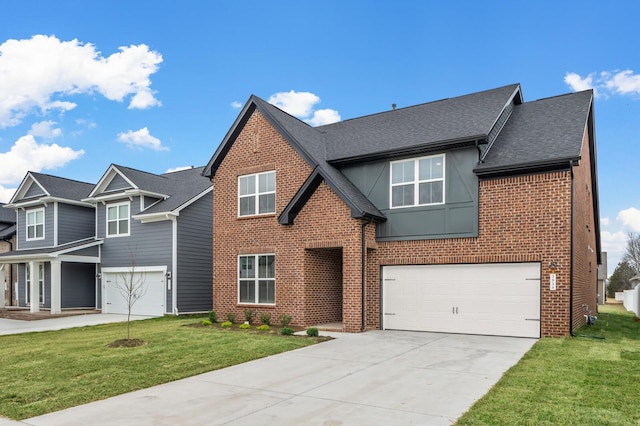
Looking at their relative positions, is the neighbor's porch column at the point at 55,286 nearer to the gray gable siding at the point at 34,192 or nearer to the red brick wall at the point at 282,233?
the gray gable siding at the point at 34,192

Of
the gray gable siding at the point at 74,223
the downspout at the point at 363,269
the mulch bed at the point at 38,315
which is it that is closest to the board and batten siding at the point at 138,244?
the gray gable siding at the point at 74,223

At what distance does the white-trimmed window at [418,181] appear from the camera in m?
14.2

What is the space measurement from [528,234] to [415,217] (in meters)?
3.30

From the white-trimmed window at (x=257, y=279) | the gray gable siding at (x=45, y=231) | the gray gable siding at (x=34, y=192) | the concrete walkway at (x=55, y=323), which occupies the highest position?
the gray gable siding at (x=34, y=192)

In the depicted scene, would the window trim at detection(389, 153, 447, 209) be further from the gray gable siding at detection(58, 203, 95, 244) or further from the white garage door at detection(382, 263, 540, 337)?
the gray gable siding at detection(58, 203, 95, 244)

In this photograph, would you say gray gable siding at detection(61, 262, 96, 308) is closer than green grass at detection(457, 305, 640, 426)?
No

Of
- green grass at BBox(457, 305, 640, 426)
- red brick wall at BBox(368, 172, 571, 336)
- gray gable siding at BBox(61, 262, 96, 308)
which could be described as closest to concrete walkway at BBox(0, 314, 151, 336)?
gray gable siding at BBox(61, 262, 96, 308)

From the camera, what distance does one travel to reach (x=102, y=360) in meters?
9.88

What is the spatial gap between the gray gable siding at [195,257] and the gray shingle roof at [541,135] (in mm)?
13709

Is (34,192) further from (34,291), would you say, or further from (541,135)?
(541,135)

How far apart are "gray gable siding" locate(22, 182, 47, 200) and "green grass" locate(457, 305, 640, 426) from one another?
25488mm

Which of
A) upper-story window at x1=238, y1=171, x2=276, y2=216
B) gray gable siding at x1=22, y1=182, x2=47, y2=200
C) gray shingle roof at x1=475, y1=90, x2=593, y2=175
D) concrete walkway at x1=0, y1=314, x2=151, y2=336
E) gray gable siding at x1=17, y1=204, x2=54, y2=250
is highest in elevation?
gray shingle roof at x1=475, y1=90, x2=593, y2=175

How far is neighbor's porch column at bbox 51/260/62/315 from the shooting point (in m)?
22.1

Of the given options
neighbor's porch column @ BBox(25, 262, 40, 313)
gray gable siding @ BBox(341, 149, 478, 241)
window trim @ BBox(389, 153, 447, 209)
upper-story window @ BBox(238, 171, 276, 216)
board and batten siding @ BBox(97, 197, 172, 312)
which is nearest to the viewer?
gray gable siding @ BBox(341, 149, 478, 241)
